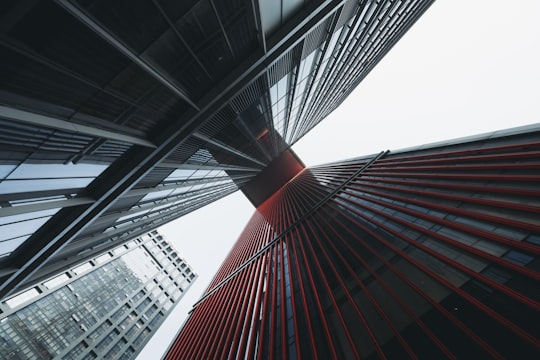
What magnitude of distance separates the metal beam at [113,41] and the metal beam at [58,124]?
2.55m

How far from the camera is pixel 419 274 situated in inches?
404

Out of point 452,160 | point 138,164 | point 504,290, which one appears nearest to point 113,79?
point 138,164

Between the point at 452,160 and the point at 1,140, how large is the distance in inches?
879

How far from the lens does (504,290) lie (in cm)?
748

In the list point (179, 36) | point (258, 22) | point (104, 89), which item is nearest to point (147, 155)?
point (104, 89)

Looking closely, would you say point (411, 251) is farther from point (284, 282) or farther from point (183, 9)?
point (183, 9)

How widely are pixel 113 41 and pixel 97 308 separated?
56305 mm

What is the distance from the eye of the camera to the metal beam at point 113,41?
4758 millimetres

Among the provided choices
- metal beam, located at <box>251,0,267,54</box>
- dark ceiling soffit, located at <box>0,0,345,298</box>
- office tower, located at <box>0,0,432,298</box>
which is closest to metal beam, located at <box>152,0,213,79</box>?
office tower, located at <box>0,0,432,298</box>

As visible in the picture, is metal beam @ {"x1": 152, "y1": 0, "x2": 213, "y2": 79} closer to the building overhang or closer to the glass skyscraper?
the glass skyscraper

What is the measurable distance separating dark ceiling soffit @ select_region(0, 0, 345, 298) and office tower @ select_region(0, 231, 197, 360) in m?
32.8

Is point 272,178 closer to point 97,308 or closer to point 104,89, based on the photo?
point 97,308

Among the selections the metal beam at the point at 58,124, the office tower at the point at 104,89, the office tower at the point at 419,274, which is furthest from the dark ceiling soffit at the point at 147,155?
the office tower at the point at 419,274

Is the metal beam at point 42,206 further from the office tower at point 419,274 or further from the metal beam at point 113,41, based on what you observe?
the office tower at point 419,274
